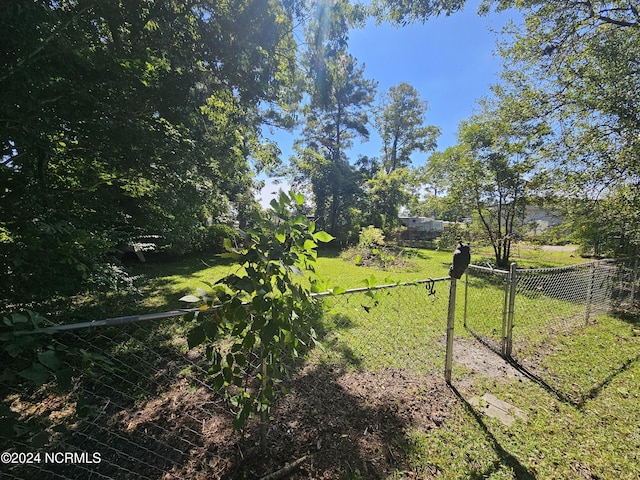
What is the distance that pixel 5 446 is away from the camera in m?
1.65

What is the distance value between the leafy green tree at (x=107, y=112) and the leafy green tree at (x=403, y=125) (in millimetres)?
20167

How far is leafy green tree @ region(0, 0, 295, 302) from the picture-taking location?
7.62ft

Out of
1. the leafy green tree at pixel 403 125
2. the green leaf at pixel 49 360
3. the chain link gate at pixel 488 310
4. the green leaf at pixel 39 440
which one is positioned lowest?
the chain link gate at pixel 488 310

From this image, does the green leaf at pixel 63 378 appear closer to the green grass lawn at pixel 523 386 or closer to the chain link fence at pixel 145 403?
the chain link fence at pixel 145 403

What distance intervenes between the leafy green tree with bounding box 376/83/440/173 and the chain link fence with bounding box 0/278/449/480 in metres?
22.6

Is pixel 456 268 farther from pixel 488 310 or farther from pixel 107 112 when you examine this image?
pixel 107 112

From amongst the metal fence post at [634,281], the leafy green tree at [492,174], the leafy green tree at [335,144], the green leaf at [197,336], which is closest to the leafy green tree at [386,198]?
the leafy green tree at [335,144]

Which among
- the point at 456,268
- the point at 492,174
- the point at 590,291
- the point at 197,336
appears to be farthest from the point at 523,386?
the point at 492,174

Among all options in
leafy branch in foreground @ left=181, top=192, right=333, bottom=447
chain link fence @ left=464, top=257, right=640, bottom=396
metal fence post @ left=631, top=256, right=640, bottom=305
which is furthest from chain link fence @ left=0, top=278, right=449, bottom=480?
metal fence post @ left=631, top=256, right=640, bottom=305

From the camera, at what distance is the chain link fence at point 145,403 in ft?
5.10

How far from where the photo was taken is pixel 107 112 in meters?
2.93

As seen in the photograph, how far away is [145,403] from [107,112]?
3.05 meters

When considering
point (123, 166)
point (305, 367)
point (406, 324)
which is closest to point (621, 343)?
point (406, 324)

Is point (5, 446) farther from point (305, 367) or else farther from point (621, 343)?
point (621, 343)
